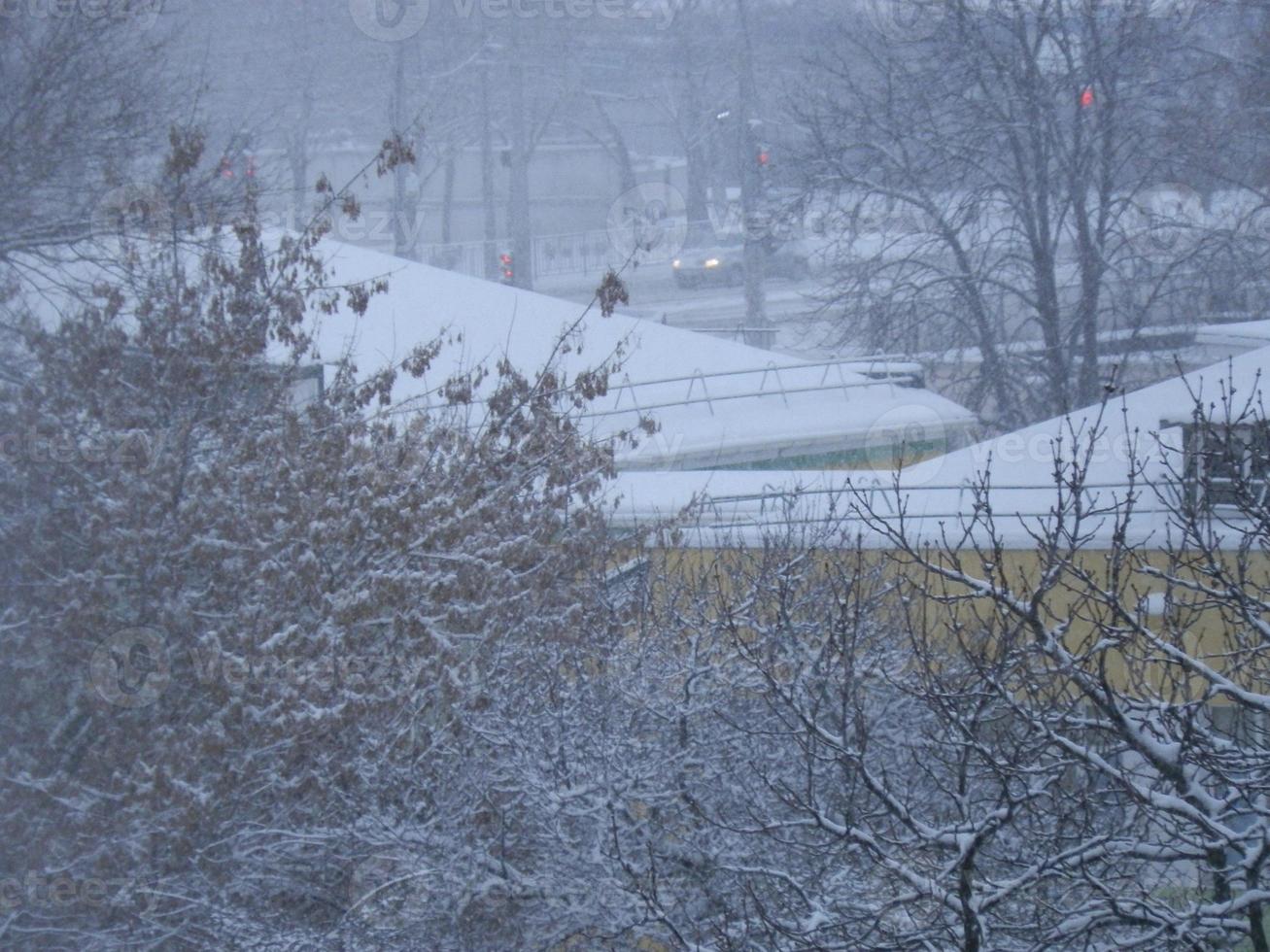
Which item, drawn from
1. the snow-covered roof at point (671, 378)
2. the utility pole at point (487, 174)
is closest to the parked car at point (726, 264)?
the utility pole at point (487, 174)

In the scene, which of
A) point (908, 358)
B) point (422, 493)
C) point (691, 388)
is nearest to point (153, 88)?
point (422, 493)

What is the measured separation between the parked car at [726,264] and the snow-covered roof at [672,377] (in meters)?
6.97

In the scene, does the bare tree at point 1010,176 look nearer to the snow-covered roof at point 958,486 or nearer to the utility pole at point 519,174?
the utility pole at point 519,174

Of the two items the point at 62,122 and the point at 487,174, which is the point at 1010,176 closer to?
the point at 487,174

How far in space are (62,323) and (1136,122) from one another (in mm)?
13808

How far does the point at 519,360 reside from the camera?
13008mm

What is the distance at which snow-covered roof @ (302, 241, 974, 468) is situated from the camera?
42.9ft

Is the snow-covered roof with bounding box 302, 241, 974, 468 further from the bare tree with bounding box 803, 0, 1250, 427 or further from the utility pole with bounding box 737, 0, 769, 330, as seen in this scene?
the utility pole with bounding box 737, 0, 769, 330

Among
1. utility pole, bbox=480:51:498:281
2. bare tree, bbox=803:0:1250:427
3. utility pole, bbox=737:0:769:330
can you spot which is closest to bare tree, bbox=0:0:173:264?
bare tree, bbox=803:0:1250:427

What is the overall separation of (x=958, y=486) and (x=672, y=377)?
5.26m

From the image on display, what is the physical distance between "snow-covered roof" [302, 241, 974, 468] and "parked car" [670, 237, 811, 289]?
697 centimetres

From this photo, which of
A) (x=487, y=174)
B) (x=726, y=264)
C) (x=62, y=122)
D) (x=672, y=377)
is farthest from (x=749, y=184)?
(x=62, y=122)

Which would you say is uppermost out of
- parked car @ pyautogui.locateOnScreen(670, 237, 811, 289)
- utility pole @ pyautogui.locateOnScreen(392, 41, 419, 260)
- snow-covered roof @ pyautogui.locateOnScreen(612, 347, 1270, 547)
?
utility pole @ pyautogui.locateOnScreen(392, 41, 419, 260)

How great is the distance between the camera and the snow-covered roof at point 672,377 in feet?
42.9
